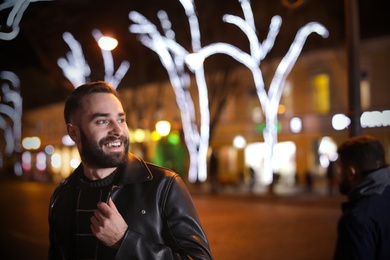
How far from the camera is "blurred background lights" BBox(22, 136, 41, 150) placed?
55812 mm

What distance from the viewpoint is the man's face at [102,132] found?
8.16ft

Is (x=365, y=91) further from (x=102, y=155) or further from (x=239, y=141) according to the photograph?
(x=102, y=155)

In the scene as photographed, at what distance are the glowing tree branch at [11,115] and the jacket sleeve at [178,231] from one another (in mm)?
45741

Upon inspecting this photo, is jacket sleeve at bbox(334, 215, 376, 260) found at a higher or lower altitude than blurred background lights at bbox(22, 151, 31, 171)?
higher

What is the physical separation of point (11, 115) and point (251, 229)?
50454 mm

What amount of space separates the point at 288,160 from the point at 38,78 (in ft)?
125

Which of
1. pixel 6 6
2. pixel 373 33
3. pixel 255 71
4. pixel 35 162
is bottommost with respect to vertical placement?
pixel 35 162

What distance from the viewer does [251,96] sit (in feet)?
108

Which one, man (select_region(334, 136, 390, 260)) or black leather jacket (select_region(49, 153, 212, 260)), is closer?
black leather jacket (select_region(49, 153, 212, 260))

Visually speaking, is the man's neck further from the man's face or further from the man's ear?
the man's ear

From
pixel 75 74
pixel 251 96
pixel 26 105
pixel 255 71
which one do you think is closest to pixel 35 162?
pixel 26 105

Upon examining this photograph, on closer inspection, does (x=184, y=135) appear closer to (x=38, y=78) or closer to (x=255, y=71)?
(x=255, y=71)

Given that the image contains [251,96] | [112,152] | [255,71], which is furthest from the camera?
[251,96]

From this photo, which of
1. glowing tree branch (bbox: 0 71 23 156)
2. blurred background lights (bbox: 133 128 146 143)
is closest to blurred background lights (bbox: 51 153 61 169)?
glowing tree branch (bbox: 0 71 23 156)
